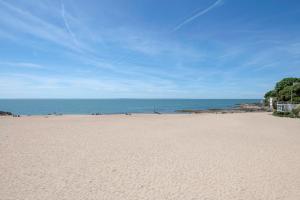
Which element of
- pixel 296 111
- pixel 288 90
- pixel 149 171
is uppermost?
pixel 288 90

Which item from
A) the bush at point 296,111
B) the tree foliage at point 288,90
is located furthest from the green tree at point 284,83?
the bush at point 296,111

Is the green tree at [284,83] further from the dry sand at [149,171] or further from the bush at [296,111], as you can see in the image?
the dry sand at [149,171]

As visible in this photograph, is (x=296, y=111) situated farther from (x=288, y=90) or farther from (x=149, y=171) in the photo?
(x=149, y=171)

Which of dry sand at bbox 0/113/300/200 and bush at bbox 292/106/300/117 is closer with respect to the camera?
dry sand at bbox 0/113/300/200

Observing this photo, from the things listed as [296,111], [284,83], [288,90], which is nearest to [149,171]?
[296,111]

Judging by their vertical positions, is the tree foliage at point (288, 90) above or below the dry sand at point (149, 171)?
above

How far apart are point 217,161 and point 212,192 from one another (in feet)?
8.96

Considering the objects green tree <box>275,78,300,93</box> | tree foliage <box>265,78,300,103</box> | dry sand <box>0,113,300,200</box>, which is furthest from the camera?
green tree <box>275,78,300,93</box>

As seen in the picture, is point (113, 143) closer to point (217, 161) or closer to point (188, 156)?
Result: point (188, 156)

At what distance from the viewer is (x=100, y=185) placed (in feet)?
18.4

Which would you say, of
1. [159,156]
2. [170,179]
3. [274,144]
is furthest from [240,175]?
[274,144]

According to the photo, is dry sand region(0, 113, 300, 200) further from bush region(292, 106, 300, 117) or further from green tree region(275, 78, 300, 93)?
green tree region(275, 78, 300, 93)

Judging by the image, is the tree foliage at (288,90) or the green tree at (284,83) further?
the green tree at (284,83)

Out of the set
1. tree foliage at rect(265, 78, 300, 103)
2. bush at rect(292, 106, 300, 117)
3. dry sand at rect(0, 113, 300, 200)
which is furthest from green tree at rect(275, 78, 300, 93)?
dry sand at rect(0, 113, 300, 200)
